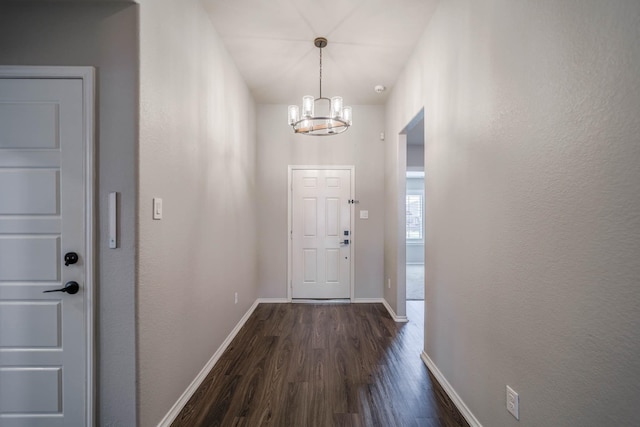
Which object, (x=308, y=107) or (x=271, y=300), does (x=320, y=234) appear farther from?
(x=308, y=107)

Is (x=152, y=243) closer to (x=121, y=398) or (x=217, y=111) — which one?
(x=121, y=398)

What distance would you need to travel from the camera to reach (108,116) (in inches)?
57.7

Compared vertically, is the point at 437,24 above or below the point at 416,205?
above

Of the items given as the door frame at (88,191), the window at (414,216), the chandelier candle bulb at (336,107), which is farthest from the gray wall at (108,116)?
the window at (414,216)

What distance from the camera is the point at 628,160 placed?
0.85 m

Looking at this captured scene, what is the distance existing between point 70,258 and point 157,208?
0.47 metres

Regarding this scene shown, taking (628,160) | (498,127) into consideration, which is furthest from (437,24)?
(628,160)

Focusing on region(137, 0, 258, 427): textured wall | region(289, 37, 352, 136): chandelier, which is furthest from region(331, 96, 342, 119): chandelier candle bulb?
region(137, 0, 258, 427): textured wall

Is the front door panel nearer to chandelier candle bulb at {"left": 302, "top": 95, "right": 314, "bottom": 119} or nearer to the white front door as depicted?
chandelier candle bulb at {"left": 302, "top": 95, "right": 314, "bottom": 119}

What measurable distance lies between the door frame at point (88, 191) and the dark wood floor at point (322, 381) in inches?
23.8

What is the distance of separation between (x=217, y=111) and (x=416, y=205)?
663cm

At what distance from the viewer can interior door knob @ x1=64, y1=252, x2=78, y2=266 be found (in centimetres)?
145

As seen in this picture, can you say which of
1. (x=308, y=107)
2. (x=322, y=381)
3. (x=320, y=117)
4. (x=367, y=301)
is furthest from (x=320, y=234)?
(x=322, y=381)

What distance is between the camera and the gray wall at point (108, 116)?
1457 millimetres
